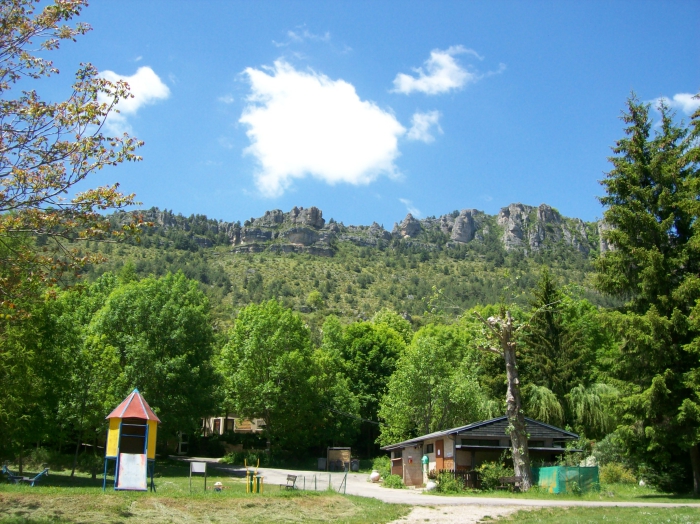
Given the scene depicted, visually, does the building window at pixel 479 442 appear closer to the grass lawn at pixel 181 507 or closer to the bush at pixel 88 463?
the grass lawn at pixel 181 507

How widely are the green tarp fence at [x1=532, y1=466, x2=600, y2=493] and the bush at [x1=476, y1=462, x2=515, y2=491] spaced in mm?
2237

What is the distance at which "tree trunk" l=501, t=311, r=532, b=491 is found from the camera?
25.1 m

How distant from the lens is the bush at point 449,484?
26.1m

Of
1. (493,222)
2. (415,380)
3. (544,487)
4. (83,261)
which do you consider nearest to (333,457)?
(415,380)

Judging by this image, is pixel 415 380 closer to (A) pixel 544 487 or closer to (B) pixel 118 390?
(A) pixel 544 487

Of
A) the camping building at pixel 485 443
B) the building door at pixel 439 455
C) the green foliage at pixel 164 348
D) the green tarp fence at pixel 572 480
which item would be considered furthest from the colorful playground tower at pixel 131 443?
the green tarp fence at pixel 572 480

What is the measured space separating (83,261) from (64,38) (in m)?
4.59

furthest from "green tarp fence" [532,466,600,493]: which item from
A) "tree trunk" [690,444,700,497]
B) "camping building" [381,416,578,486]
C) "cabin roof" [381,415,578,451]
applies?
"cabin roof" [381,415,578,451]

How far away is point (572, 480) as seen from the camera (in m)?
23.9

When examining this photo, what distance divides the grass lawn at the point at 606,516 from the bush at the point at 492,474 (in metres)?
8.81

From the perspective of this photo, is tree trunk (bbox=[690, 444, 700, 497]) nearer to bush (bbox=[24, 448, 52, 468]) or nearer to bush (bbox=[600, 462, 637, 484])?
bush (bbox=[600, 462, 637, 484])

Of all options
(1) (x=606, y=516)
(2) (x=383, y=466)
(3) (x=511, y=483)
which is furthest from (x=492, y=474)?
(2) (x=383, y=466)

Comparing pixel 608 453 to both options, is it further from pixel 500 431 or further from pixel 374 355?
pixel 374 355

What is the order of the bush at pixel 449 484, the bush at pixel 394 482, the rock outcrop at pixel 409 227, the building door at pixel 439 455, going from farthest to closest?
the rock outcrop at pixel 409 227, the bush at pixel 394 482, the building door at pixel 439 455, the bush at pixel 449 484
